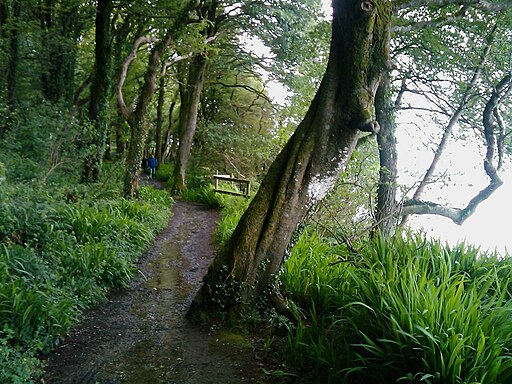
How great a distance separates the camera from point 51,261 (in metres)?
5.16

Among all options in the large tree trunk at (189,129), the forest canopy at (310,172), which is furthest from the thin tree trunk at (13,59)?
the large tree trunk at (189,129)

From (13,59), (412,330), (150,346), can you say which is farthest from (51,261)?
(13,59)

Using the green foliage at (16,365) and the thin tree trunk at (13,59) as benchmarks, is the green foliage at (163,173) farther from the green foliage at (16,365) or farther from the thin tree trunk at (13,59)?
the green foliage at (16,365)

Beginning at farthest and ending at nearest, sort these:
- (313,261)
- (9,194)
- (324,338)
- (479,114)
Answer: (479,114) < (9,194) < (313,261) < (324,338)

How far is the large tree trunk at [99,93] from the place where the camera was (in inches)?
438

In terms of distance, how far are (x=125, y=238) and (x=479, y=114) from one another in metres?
7.65

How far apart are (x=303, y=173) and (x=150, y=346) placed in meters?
2.57

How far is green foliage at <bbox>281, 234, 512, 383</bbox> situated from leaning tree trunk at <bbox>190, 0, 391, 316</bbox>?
0.87 meters

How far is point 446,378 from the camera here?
8.43ft

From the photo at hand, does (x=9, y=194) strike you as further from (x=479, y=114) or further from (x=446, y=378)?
(x=479, y=114)

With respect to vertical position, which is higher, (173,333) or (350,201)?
(350,201)

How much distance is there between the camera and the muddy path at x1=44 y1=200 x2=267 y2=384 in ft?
12.0

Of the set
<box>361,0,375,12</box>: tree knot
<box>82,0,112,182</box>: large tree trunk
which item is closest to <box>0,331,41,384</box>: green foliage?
<box>361,0,375,12</box>: tree knot

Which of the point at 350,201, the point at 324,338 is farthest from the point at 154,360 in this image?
the point at 350,201
